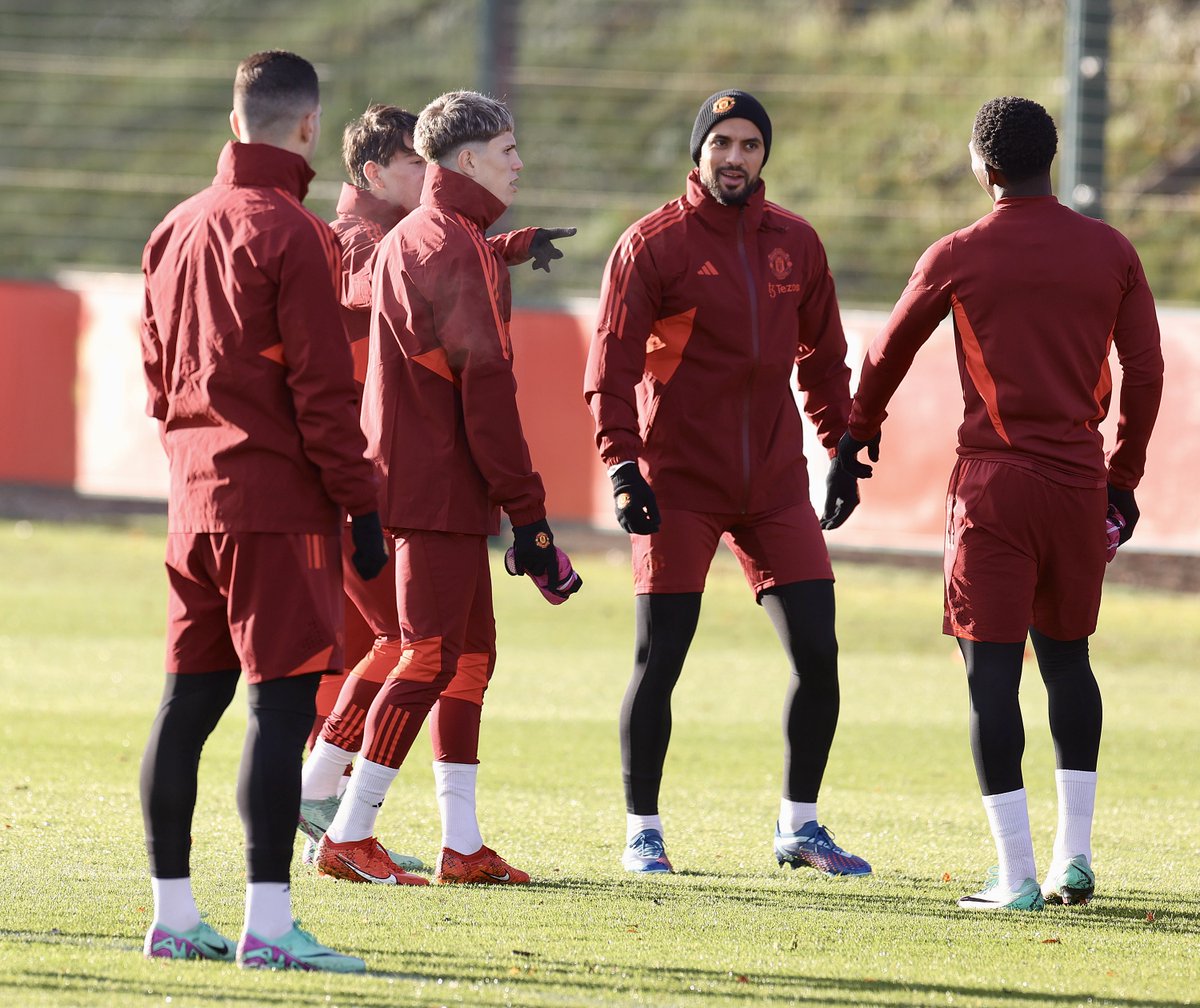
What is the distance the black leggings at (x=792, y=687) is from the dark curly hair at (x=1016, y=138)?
1.35 metres

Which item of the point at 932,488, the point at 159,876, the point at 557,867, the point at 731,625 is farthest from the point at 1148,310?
the point at 932,488

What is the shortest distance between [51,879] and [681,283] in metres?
2.41

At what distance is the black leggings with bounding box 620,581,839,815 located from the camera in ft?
19.7

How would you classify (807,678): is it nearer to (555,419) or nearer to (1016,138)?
(1016,138)

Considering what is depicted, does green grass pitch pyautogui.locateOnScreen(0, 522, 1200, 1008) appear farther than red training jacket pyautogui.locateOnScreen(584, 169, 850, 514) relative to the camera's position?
No

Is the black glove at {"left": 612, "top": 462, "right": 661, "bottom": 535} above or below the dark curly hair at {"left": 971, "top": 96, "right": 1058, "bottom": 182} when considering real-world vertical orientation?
below

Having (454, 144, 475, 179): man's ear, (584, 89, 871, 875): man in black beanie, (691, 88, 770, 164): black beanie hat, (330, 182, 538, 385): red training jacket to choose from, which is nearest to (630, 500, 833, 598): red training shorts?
(584, 89, 871, 875): man in black beanie

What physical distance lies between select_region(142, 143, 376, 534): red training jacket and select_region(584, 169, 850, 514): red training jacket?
1.64 meters

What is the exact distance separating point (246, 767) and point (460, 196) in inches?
71.5

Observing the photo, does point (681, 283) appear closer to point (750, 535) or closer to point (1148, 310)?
point (750, 535)

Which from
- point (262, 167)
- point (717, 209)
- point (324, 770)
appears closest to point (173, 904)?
point (324, 770)

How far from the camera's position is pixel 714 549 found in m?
6.05

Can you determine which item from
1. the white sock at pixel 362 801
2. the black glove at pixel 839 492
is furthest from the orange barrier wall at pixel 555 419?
the white sock at pixel 362 801

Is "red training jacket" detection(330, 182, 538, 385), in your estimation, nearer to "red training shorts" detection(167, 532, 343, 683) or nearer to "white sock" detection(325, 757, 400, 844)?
"white sock" detection(325, 757, 400, 844)
